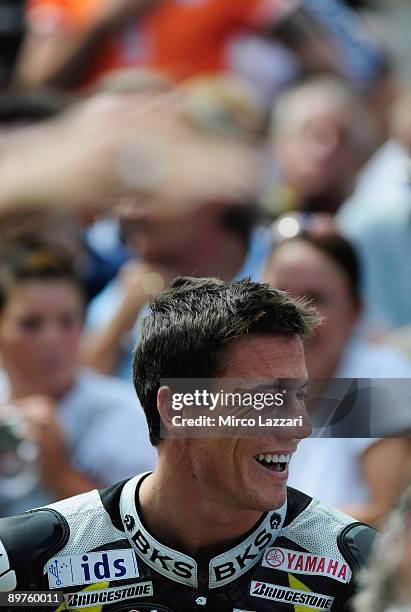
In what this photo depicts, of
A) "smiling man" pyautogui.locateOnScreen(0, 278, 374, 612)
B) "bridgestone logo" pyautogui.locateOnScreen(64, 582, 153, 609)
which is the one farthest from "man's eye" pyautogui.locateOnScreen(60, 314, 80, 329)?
"bridgestone logo" pyautogui.locateOnScreen(64, 582, 153, 609)

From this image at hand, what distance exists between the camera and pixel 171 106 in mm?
3994

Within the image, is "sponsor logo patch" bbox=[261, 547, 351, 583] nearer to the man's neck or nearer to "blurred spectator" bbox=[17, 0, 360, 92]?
the man's neck

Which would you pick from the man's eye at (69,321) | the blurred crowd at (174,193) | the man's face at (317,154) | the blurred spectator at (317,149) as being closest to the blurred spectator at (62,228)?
the blurred crowd at (174,193)

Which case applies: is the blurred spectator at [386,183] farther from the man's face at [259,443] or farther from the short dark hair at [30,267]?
the man's face at [259,443]

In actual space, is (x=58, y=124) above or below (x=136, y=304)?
above

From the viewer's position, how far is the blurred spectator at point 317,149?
3949 millimetres

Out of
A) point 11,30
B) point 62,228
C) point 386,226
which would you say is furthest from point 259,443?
point 11,30

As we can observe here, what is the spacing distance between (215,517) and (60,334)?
157 cm

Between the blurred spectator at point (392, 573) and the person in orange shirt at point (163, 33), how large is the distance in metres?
2.88

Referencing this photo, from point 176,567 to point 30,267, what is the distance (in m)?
1.66

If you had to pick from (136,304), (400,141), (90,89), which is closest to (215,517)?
(136,304)

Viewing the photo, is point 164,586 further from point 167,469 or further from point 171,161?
point 171,161

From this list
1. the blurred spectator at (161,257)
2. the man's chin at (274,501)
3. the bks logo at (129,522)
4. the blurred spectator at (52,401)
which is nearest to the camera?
the man's chin at (274,501)

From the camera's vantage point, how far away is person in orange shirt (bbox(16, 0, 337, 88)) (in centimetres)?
436
